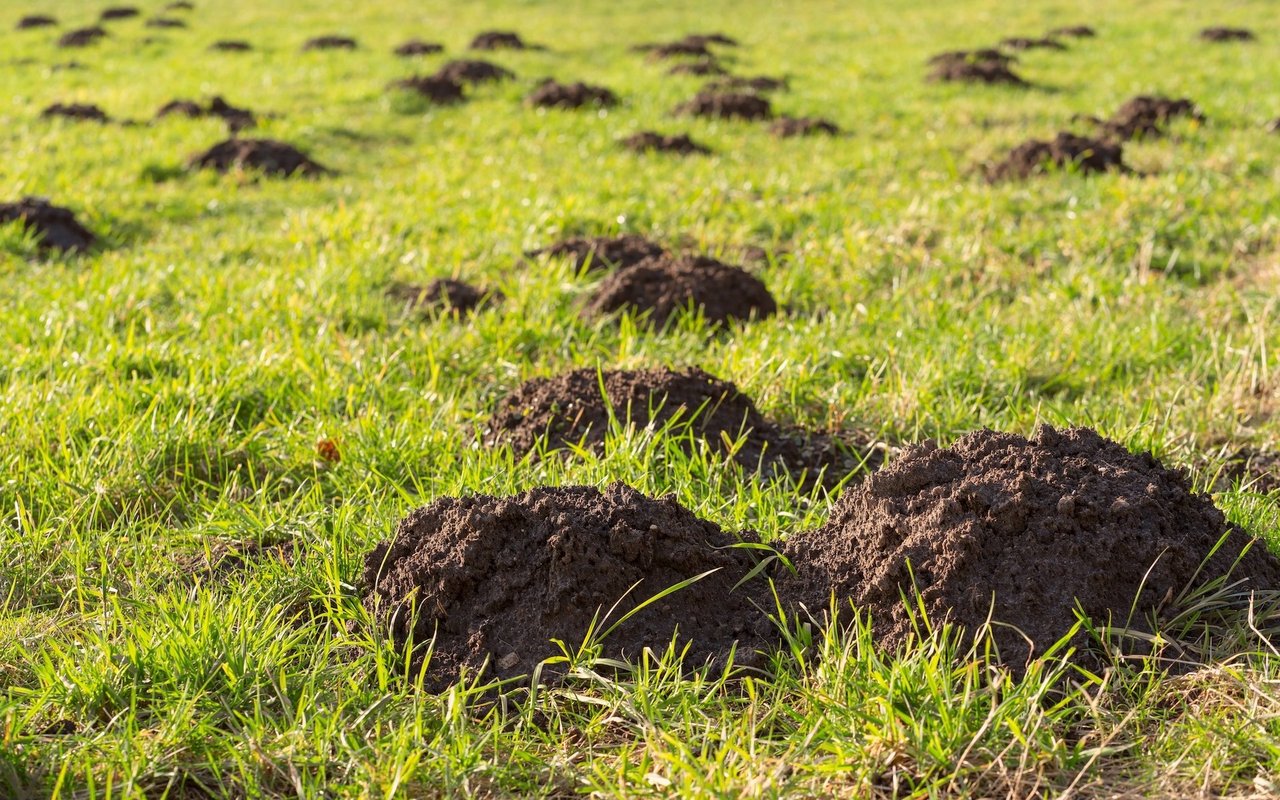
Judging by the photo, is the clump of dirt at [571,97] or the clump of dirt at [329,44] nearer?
the clump of dirt at [571,97]

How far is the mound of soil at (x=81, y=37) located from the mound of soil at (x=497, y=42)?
6.16m

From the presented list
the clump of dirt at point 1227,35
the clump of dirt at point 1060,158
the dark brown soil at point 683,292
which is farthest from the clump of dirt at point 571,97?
the clump of dirt at point 1227,35

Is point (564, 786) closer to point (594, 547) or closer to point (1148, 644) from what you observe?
point (594, 547)

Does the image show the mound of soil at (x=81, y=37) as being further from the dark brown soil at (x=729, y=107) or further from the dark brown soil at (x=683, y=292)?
the dark brown soil at (x=683, y=292)

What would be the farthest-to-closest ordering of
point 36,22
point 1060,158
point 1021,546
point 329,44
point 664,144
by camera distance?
point 36,22
point 329,44
point 664,144
point 1060,158
point 1021,546

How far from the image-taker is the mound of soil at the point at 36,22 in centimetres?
1964

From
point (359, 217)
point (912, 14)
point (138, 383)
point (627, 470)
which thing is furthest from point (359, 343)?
point (912, 14)

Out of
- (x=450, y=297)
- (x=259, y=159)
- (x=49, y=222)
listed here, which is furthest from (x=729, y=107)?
(x=49, y=222)

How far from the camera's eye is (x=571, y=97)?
12.0 meters

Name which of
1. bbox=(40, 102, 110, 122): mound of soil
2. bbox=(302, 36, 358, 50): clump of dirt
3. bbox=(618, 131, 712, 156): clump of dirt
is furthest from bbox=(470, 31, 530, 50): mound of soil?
bbox=(618, 131, 712, 156): clump of dirt

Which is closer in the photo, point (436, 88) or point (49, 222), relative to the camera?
point (49, 222)

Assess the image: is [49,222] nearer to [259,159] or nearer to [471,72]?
[259,159]

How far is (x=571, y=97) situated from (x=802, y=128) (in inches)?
114

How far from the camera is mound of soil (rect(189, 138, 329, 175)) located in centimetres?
920
